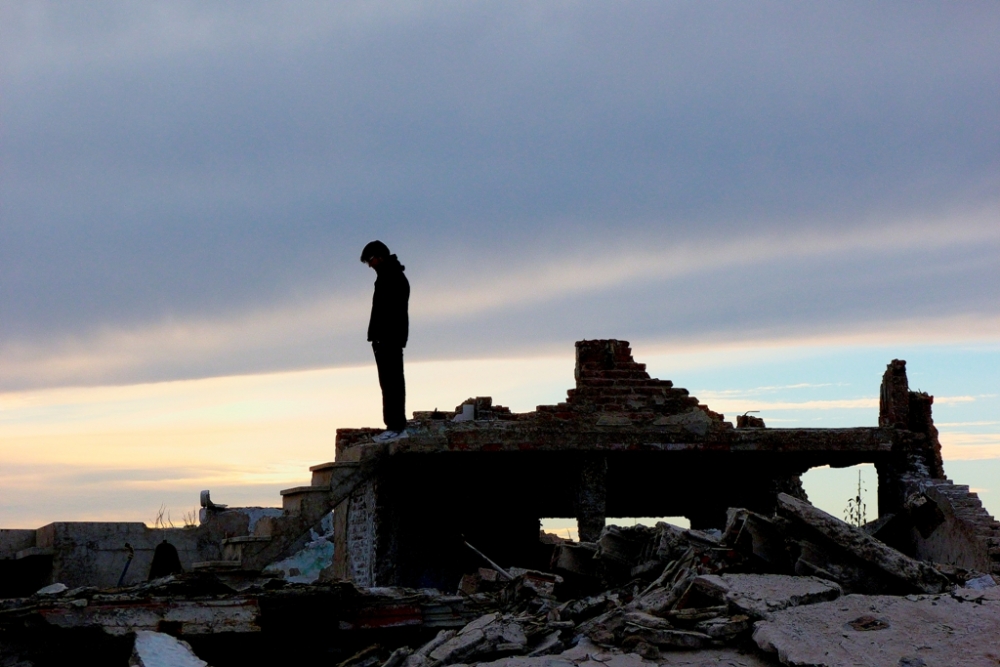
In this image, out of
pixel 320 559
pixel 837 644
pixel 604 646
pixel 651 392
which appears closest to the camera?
pixel 837 644

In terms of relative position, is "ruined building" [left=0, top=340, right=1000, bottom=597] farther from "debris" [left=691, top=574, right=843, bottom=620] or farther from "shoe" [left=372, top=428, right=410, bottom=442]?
"debris" [left=691, top=574, right=843, bottom=620]

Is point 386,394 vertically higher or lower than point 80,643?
higher

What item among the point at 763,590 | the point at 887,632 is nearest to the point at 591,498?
the point at 763,590

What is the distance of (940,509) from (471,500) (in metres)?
5.20

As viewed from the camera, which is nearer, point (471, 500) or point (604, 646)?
point (604, 646)

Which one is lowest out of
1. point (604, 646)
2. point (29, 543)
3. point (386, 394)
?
point (604, 646)

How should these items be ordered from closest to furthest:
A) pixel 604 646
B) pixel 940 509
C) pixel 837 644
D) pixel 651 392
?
1. pixel 837 644
2. pixel 604 646
3. pixel 940 509
4. pixel 651 392

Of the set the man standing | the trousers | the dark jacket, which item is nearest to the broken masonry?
the trousers

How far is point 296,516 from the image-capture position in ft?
40.4

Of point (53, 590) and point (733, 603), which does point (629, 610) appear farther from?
point (53, 590)

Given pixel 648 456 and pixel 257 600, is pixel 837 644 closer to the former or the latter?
pixel 257 600

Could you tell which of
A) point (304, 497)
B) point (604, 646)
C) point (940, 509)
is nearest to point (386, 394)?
point (304, 497)

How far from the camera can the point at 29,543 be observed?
13117 mm

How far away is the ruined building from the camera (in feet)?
42.2
